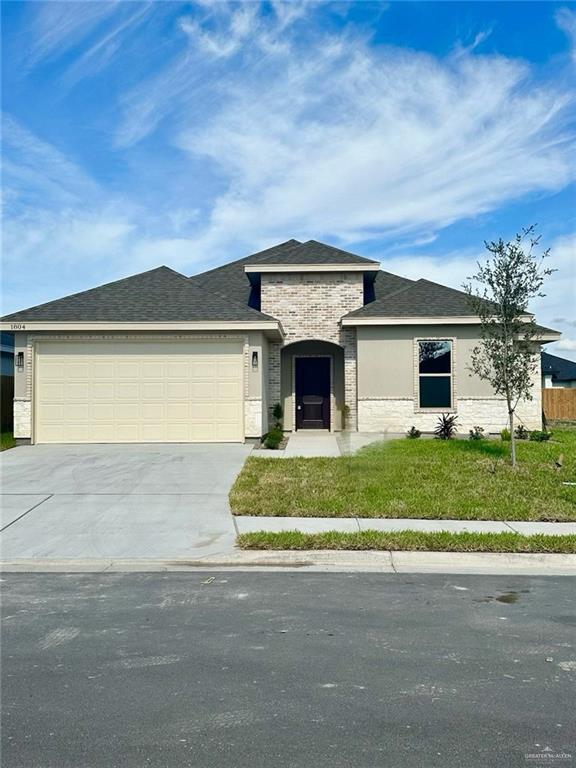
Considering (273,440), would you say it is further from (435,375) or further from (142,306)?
(435,375)

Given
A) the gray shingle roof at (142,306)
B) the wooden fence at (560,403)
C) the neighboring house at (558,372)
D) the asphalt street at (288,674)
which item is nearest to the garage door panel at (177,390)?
the gray shingle roof at (142,306)

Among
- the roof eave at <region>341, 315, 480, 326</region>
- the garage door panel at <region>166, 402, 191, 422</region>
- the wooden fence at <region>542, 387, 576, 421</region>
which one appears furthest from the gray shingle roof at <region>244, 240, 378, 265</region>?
the wooden fence at <region>542, 387, 576, 421</region>

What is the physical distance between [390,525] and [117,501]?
182 inches

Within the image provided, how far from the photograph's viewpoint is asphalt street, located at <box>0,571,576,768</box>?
365cm

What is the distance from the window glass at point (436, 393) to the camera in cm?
1881

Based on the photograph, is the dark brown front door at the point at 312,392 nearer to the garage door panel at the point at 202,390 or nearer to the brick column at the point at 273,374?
the brick column at the point at 273,374

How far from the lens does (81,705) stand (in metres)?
4.17

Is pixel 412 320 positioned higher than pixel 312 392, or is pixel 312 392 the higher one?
pixel 412 320

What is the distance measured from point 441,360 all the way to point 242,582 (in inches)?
514

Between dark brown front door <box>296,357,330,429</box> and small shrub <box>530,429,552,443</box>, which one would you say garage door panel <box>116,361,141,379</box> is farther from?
small shrub <box>530,429,552,443</box>

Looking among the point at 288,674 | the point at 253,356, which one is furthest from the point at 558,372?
the point at 288,674

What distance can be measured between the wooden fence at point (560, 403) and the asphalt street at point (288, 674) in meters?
22.3

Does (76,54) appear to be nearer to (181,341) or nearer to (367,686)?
(181,341)

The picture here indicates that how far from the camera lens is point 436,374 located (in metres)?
18.8
